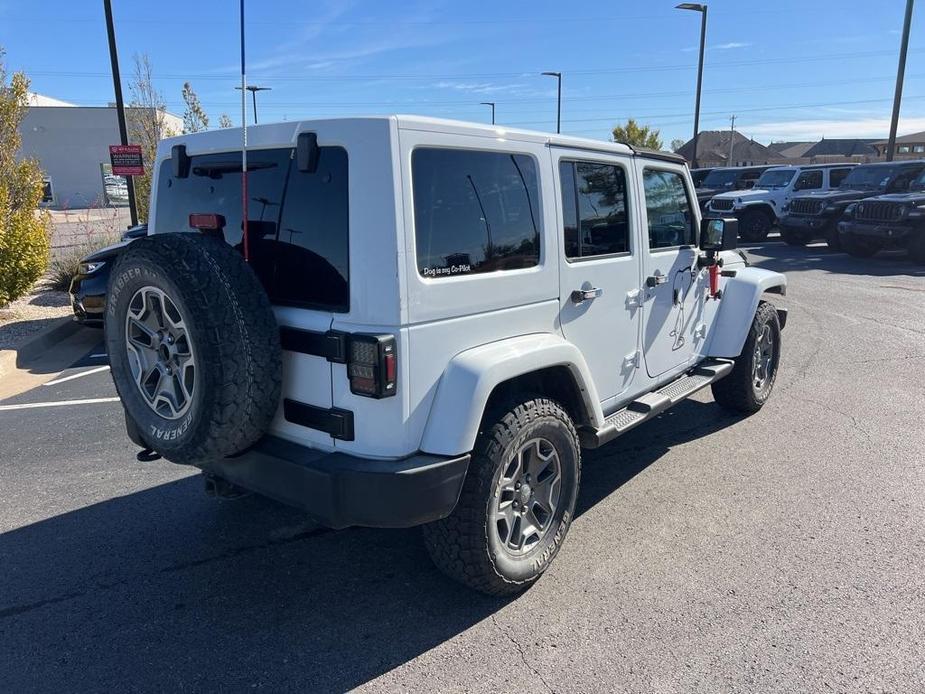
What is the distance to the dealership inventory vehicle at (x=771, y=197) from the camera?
1809 centimetres

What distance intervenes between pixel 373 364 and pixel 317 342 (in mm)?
308

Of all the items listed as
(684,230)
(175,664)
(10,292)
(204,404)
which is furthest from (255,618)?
(10,292)

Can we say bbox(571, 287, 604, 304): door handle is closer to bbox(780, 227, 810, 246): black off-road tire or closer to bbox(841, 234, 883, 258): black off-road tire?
bbox(841, 234, 883, 258): black off-road tire

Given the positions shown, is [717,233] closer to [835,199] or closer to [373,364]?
[373,364]

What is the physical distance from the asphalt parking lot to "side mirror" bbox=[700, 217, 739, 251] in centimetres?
142

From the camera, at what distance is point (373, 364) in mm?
2479

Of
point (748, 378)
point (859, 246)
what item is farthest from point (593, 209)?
point (859, 246)

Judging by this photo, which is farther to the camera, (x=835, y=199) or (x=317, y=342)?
(x=835, y=199)

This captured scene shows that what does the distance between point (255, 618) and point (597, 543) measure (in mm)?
1717

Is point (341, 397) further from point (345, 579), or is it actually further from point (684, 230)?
point (684, 230)

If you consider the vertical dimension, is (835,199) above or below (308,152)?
below

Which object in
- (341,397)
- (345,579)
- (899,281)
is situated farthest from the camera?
(899,281)

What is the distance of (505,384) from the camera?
307 centimetres

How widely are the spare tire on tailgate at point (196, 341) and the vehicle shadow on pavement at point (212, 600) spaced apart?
0.78 m
